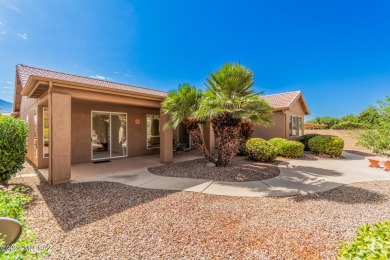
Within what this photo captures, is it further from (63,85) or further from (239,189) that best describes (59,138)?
(239,189)

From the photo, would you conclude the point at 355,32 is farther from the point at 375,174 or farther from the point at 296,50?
the point at 375,174

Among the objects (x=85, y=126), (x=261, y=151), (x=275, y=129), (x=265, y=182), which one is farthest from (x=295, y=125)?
Answer: (x=85, y=126)

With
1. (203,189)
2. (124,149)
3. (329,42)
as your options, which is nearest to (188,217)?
(203,189)

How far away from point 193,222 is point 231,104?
17.1 ft

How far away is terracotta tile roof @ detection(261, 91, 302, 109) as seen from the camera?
15.7 meters

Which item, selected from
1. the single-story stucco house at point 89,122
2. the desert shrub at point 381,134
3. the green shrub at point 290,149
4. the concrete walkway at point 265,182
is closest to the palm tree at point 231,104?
the concrete walkway at point 265,182

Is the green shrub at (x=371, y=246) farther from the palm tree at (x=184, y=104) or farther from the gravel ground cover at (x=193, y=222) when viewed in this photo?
the palm tree at (x=184, y=104)

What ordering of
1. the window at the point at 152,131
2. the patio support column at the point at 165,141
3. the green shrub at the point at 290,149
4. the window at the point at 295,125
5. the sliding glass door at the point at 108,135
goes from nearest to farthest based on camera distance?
the patio support column at the point at 165,141 < the sliding glass door at the point at 108,135 < the green shrub at the point at 290,149 < the window at the point at 152,131 < the window at the point at 295,125

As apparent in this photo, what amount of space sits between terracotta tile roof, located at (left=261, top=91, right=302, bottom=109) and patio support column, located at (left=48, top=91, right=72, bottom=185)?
47.2 feet

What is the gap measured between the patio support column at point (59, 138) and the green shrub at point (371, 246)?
796cm

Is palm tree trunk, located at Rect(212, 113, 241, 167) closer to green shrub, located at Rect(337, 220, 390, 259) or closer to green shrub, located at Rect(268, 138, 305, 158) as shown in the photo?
green shrub, located at Rect(268, 138, 305, 158)

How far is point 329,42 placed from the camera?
57.4 ft

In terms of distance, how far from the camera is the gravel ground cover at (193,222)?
312 cm

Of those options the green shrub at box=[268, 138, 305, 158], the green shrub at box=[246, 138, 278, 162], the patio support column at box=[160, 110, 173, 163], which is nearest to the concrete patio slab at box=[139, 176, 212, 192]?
the patio support column at box=[160, 110, 173, 163]
